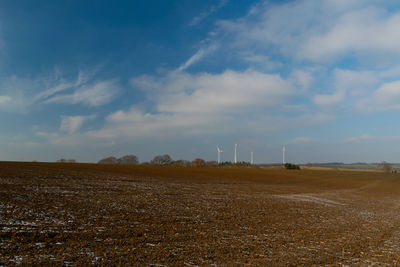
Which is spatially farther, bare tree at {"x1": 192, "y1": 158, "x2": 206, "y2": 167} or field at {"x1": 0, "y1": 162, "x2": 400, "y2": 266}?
bare tree at {"x1": 192, "y1": 158, "x2": 206, "y2": 167}

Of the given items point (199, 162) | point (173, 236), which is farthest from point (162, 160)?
point (173, 236)

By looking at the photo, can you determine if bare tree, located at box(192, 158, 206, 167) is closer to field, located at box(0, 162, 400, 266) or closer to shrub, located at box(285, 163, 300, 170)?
shrub, located at box(285, 163, 300, 170)

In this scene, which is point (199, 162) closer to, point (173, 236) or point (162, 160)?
point (162, 160)

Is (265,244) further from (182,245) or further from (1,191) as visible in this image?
(1,191)

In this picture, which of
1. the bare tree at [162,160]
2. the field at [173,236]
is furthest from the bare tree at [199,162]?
the field at [173,236]

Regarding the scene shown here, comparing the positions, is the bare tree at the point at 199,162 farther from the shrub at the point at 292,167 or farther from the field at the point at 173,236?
the field at the point at 173,236

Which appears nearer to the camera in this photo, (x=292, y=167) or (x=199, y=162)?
(x=199, y=162)

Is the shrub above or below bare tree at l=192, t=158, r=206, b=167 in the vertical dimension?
below

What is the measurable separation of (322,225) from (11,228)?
444 inches

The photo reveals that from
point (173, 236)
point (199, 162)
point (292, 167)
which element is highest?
point (173, 236)

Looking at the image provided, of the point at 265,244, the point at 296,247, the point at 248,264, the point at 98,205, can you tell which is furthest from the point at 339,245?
the point at 98,205

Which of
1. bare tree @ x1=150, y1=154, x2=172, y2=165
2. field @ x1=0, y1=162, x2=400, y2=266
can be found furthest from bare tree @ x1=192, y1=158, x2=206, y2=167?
field @ x1=0, y1=162, x2=400, y2=266

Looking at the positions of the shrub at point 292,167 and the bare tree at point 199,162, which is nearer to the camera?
the bare tree at point 199,162

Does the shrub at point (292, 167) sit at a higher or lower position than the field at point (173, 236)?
lower
